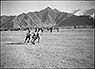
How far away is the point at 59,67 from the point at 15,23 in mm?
198779

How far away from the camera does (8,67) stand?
6191mm

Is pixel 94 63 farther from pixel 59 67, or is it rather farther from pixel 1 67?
pixel 1 67

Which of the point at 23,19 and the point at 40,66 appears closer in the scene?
the point at 40,66

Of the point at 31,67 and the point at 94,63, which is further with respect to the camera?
the point at 94,63

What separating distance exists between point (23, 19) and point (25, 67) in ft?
644

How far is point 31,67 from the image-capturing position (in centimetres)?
610

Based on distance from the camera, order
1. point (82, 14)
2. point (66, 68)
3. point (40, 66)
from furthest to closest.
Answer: point (82, 14) < point (40, 66) < point (66, 68)

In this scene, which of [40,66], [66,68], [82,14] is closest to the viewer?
[66,68]

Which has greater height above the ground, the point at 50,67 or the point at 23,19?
the point at 23,19

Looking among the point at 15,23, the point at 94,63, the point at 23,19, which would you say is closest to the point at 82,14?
the point at 23,19

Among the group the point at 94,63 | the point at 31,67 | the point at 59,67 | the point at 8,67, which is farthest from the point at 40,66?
the point at 94,63

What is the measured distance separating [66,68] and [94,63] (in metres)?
1.57

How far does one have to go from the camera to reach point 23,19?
650 feet

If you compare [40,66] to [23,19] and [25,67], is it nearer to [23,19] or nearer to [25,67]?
[25,67]
